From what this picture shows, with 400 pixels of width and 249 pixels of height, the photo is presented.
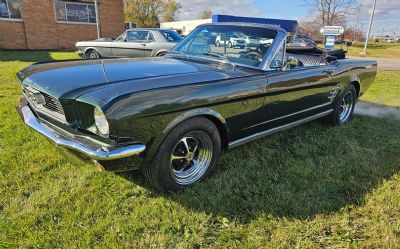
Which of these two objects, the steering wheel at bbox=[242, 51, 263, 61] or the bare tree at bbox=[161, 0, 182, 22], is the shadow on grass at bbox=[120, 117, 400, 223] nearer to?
the steering wheel at bbox=[242, 51, 263, 61]

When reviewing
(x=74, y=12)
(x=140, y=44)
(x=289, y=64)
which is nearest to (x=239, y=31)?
(x=289, y=64)

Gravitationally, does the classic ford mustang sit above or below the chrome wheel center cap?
above

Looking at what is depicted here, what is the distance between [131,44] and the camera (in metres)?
9.99

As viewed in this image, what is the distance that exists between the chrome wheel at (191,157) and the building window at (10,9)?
58.8 feet

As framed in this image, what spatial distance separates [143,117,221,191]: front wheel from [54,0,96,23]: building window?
1822 centimetres

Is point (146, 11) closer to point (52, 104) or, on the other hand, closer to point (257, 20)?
point (257, 20)

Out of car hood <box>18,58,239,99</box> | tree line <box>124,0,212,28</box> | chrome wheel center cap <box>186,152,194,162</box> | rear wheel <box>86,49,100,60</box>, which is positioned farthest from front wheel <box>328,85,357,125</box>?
tree line <box>124,0,212,28</box>

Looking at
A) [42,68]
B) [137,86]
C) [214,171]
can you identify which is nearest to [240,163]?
[214,171]

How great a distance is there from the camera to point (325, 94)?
167 inches

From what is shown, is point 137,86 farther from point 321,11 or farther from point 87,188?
point 321,11

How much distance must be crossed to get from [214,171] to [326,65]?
2.31 metres

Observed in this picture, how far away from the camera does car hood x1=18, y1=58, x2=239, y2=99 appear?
2.38 metres

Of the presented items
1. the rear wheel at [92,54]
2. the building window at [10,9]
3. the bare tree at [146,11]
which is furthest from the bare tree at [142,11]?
the rear wheel at [92,54]

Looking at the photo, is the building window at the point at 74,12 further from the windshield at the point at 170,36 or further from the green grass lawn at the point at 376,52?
the green grass lawn at the point at 376,52
